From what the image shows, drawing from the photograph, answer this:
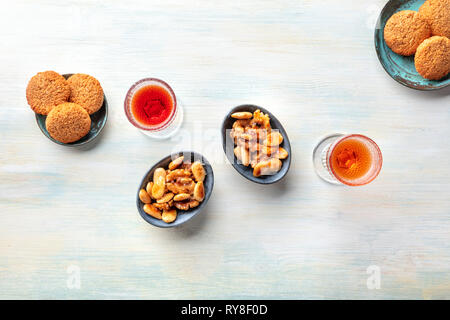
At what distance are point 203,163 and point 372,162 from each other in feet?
1.54

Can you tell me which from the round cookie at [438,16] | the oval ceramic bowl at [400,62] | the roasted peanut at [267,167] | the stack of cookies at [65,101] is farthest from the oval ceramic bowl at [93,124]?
the round cookie at [438,16]

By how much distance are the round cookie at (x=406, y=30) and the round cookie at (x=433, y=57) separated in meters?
0.02

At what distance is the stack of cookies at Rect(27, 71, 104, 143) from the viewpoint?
976mm

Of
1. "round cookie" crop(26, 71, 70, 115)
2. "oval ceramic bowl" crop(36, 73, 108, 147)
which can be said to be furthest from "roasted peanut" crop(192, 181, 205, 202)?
"round cookie" crop(26, 71, 70, 115)

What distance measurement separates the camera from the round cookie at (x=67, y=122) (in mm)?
971

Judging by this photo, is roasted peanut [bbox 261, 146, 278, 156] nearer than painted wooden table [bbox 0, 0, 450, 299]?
Yes

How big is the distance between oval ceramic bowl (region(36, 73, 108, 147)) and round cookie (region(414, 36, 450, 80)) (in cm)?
93

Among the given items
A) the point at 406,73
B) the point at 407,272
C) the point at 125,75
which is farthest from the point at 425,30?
the point at 125,75

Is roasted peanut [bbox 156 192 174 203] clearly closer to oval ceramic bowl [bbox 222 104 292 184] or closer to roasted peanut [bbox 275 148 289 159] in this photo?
oval ceramic bowl [bbox 222 104 292 184]

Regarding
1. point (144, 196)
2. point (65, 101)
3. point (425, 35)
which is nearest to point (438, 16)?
point (425, 35)

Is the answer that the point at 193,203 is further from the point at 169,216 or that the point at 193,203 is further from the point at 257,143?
the point at 257,143

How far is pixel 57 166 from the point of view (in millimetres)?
1080

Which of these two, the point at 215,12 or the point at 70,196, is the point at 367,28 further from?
the point at 70,196

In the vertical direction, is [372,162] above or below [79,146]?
below
